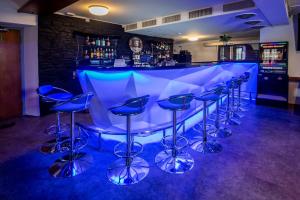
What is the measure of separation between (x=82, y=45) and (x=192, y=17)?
3.05 meters

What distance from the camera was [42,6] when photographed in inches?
158

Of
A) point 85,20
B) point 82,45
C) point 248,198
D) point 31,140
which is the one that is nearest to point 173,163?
point 248,198

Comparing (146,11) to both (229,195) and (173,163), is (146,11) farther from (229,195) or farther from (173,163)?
(229,195)

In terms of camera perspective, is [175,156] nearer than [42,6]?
Yes

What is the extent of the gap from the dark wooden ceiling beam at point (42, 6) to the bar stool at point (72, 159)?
199cm

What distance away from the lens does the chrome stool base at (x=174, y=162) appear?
8.53 feet

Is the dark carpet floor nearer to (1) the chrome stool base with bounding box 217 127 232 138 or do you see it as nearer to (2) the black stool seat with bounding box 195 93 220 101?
(1) the chrome stool base with bounding box 217 127 232 138

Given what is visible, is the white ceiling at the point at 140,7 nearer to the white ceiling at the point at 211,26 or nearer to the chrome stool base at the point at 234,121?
the white ceiling at the point at 211,26

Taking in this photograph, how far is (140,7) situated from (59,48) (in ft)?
7.52

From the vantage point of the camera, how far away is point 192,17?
5.13 meters

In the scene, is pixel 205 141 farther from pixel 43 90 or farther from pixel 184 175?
pixel 43 90

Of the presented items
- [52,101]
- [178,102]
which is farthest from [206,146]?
[52,101]

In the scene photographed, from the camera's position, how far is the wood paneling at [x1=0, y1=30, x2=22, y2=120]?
15.7 feet

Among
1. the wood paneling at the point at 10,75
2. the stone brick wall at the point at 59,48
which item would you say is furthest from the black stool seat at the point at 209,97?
the wood paneling at the point at 10,75
